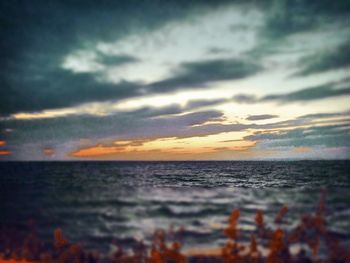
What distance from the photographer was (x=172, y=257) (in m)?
5.59

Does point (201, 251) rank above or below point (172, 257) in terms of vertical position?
below

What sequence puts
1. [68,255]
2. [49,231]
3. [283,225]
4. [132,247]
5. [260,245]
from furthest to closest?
[49,231] → [283,225] → [132,247] → [260,245] → [68,255]

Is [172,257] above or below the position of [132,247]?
above

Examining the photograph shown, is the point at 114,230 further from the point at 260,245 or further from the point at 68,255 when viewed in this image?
the point at 260,245

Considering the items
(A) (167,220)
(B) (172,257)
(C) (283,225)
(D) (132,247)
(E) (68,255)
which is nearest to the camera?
(B) (172,257)

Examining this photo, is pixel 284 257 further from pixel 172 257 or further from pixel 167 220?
pixel 167 220

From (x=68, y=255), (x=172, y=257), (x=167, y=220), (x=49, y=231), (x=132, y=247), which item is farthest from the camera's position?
(x=167, y=220)

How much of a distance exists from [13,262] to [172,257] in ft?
11.0

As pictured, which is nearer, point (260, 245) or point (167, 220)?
point (260, 245)

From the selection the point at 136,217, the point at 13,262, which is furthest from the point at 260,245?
the point at 136,217

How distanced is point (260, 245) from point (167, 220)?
5.18m

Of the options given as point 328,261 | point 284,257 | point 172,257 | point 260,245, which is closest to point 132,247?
point 172,257

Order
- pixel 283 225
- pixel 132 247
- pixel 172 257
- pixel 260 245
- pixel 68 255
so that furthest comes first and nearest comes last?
pixel 283 225 → pixel 132 247 → pixel 260 245 → pixel 68 255 → pixel 172 257

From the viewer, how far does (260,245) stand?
7.00 m
